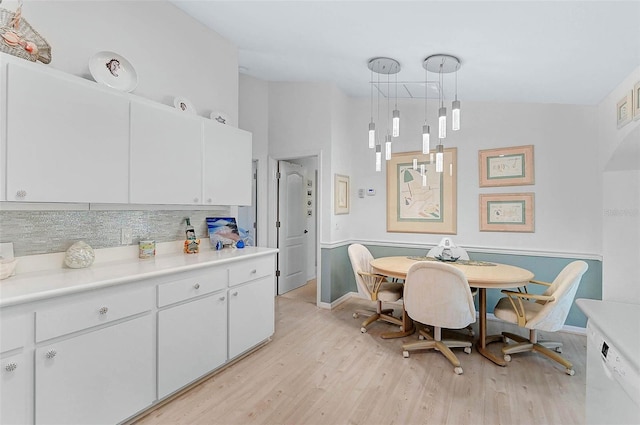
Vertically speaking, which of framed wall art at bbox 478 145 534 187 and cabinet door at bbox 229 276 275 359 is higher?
framed wall art at bbox 478 145 534 187

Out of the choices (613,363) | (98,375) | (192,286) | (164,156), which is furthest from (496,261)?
(98,375)

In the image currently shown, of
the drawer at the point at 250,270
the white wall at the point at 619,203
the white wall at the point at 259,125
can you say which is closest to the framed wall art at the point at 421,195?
the white wall at the point at 619,203

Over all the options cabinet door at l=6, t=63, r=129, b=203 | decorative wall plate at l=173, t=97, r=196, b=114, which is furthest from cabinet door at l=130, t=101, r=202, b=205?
decorative wall plate at l=173, t=97, r=196, b=114

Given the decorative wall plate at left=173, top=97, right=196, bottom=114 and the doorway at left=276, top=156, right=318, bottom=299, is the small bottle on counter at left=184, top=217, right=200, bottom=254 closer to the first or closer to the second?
the decorative wall plate at left=173, top=97, right=196, bottom=114

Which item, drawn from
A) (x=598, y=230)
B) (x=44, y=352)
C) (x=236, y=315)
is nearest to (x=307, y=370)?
(x=236, y=315)

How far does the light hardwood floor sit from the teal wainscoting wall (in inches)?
21.2

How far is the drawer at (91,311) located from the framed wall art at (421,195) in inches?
129

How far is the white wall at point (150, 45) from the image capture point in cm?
208

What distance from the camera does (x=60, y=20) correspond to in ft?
6.84

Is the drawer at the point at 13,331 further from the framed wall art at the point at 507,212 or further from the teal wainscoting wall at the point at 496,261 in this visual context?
the framed wall art at the point at 507,212

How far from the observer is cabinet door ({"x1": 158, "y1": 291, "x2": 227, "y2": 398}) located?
2086 millimetres

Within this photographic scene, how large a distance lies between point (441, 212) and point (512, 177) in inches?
35.1

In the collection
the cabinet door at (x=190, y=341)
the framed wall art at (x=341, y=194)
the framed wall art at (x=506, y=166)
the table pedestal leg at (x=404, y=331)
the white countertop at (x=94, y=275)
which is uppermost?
the framed wall art at (x=506, y=166)

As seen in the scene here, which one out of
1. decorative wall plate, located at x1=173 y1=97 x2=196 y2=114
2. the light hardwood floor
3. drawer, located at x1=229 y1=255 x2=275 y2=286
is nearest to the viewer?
the light hardwood floor
